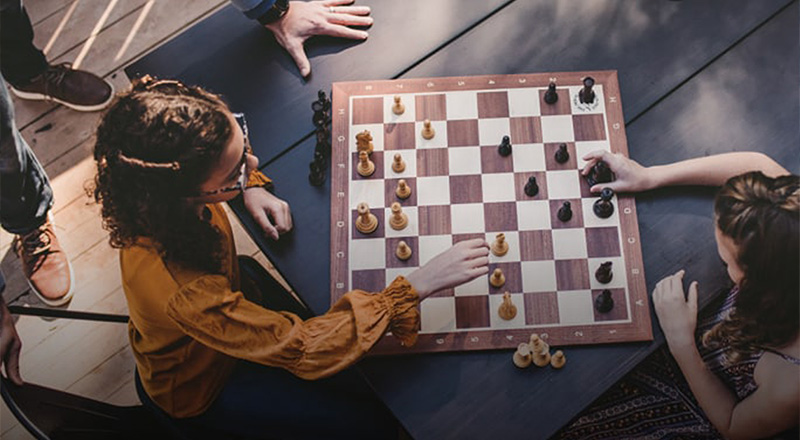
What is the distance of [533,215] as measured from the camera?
6.19 feet

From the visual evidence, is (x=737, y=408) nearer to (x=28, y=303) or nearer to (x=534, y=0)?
(x=534, y=0)

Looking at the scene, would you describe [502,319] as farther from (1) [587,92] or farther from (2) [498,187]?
(1) [587,92]

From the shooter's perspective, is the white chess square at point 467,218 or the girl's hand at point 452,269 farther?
the white chess square at point 467,218

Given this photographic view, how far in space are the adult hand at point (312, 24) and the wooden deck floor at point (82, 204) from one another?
3.75 ft

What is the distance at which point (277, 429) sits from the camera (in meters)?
1.94

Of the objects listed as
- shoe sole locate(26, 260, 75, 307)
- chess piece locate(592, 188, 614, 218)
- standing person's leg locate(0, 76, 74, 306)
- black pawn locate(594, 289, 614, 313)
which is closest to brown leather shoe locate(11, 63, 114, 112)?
standing person's leg locate(0, 76, 74, 306)

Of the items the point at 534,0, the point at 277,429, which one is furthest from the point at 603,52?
the point at 277,429

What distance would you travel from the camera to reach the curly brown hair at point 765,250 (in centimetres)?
151

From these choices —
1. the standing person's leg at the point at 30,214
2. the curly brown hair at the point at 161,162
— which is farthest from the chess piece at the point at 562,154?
the standing person's leg at the point at 30,214

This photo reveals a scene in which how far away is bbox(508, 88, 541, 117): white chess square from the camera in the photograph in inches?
79.4

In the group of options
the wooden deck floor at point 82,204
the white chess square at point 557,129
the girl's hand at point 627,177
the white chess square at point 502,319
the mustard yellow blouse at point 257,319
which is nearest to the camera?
the mustard yellow blouse at point 257,319

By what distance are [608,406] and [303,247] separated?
3.43ft

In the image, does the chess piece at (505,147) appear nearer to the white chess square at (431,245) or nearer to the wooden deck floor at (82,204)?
the white chess square at (431,245)

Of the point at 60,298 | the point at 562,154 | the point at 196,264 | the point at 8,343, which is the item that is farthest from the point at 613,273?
the point at 60,298
